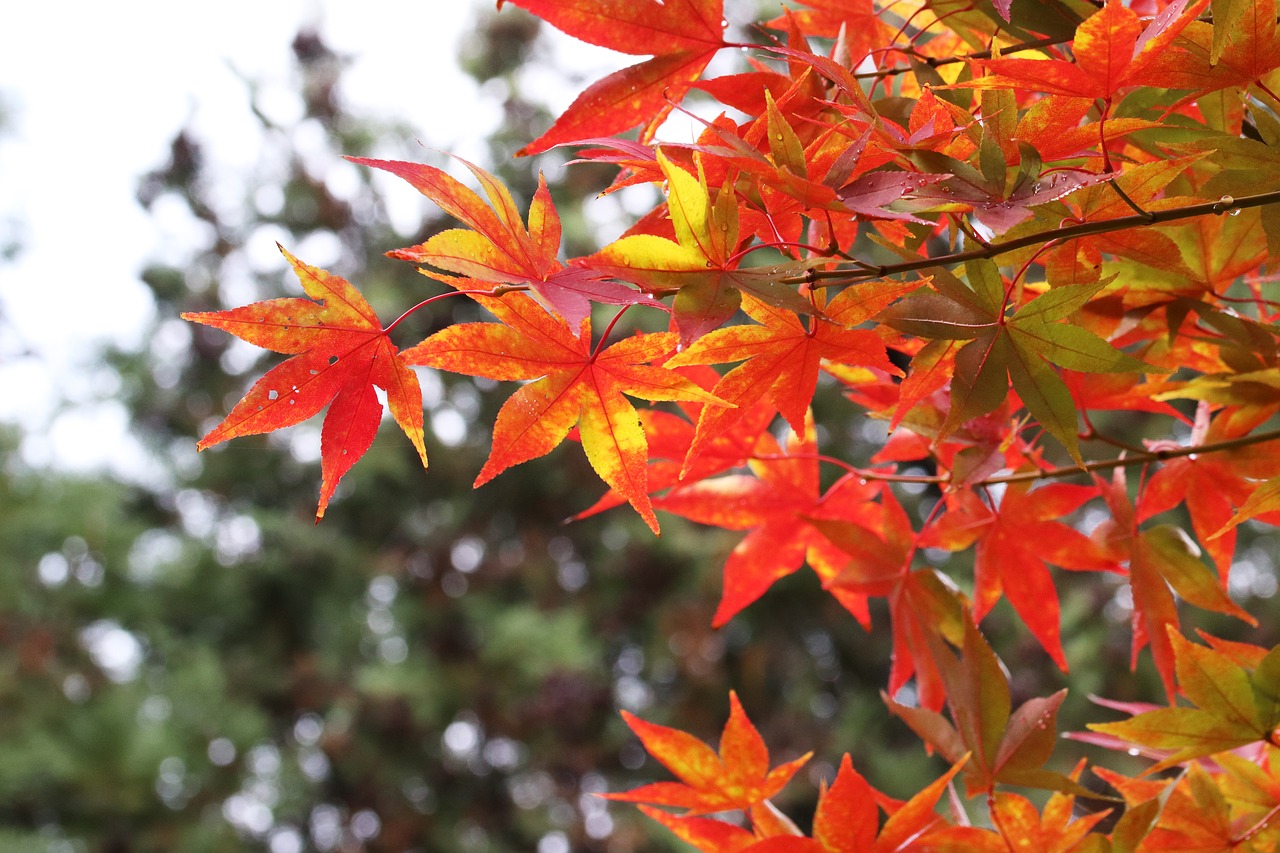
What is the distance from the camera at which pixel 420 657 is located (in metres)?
2.99

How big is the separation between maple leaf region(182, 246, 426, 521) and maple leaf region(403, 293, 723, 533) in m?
0.02

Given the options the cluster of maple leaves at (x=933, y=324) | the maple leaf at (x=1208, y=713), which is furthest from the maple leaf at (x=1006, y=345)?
→ the maple leaf at (x=1208, y=713)

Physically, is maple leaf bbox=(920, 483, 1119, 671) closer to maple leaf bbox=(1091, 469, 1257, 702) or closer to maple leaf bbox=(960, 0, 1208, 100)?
maple leaf bbox=(1091, 469, 1257, 702)

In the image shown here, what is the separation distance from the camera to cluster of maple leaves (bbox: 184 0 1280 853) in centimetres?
26

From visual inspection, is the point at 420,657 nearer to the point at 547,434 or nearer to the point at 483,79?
the point at 483,79

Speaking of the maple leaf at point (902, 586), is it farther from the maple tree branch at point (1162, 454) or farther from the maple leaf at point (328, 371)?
the maple leaf at point (328, 371)

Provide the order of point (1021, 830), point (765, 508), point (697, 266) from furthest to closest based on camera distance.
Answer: point (765, 508) < point (1021, 830) < point (697, 266)

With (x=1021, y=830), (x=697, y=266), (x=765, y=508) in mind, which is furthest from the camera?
(x=765, y=508)

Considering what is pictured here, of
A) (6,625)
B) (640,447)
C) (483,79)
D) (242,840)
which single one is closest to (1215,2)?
(640,447)

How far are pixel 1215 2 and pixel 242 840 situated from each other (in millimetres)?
2827

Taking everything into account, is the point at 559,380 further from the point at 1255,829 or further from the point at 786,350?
the point at 1255,829

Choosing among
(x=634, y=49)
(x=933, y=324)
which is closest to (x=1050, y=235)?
(x=933, y=324)

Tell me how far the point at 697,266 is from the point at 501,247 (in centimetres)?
5

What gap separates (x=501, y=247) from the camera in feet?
0.87
